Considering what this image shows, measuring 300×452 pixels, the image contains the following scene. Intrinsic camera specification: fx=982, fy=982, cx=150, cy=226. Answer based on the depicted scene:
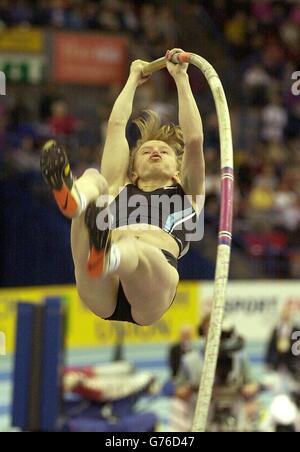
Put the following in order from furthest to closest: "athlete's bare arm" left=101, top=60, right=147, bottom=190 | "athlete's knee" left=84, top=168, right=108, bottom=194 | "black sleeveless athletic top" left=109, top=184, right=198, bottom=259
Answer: "athlete's bare arm" left=101, top=60, right=147, bottom=190, "black sleeveless athletic top" left=109, top=184, right=198, bottom=259, "athlete's knee" left=84, top=168, right=108, bottom=194

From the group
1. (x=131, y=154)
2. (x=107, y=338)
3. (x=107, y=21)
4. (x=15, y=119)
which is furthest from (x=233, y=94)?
(x=131, y=154)

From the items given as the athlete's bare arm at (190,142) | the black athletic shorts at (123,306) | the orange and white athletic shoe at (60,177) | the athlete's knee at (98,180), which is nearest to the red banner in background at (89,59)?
the athlete's bare arm at (190,142)

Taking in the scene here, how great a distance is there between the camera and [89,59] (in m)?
13.1

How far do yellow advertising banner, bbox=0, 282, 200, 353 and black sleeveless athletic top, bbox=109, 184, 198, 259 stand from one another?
4767 mm

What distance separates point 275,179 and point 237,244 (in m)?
1.13

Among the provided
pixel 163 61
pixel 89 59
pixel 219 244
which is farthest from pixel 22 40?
pixel 219 244

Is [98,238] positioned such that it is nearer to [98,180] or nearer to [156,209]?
[98,180]

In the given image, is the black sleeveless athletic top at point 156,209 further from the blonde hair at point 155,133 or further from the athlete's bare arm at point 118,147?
the blonde hair at point 155,133

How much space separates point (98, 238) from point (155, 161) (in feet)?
3.41

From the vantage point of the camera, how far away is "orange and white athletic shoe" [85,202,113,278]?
4105 mm

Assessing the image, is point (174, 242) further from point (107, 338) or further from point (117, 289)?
point (107, 338)

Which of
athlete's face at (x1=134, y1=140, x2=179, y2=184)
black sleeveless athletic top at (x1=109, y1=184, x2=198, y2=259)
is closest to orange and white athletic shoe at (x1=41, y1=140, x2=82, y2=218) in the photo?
black sleeveless athletic top at (x1=109, y1=184, x2=198, y2=259)

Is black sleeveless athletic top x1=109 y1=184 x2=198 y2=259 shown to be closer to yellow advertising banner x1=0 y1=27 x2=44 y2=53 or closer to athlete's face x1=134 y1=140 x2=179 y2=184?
athlete's face x1=134 y1=140 x2=179 y2=184

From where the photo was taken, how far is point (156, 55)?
13500 millimetres
